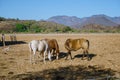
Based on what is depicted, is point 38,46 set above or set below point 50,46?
above

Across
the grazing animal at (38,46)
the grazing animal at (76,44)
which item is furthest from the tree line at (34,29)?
the grazing animal at (38,46)

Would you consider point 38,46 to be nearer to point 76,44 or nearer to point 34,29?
point 76,44

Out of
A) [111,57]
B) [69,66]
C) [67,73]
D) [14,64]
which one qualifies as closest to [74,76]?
[67,73]

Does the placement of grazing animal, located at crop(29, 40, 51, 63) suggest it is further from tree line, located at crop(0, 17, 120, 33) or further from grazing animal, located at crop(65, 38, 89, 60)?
tree line, located at crop(0, 17, 120, 33)

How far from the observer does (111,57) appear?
17625 mm

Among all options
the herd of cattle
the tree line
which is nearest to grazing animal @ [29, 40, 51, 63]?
the herd of cattle

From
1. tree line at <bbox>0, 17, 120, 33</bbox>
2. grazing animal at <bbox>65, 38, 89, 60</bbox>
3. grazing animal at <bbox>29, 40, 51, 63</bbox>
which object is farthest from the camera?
tree line at <bbox>0, 17, 120, 33</bbox>

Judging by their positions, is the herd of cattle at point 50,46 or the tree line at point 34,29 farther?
the tree line at point 34,29

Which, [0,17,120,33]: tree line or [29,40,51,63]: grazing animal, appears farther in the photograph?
[0,17,120,33]: tree line

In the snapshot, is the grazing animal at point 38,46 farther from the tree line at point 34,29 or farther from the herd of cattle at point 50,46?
the tree line at point 34,29

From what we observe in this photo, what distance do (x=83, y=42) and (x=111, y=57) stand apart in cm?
261

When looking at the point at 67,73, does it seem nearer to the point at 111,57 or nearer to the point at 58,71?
the point at 58,71

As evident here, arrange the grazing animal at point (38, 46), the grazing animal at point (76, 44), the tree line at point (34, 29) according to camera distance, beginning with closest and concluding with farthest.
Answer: the grazing animal at point (38, 46) < the grazing animal at point (76, 44) < the tree line at point (34, 29)

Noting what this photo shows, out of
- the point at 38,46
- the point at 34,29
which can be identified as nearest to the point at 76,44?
the point at 38,46
